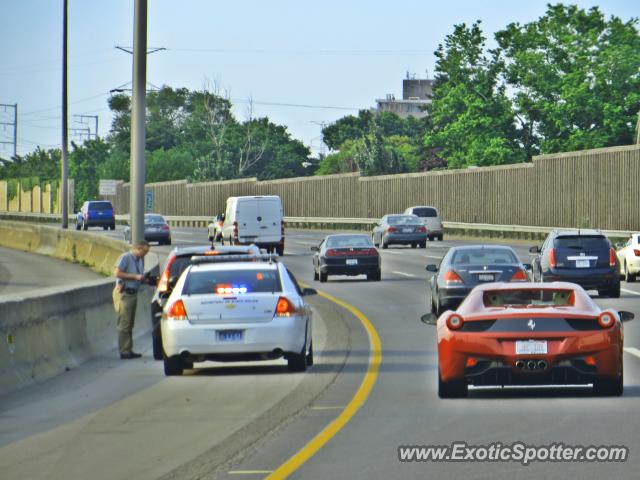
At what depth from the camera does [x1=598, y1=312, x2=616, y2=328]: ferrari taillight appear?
47.8 feet

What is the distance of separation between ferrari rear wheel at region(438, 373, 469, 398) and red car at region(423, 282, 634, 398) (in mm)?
12

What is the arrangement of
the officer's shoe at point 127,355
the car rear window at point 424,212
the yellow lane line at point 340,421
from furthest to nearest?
the car rear window at point 424,212 < the officer's shoe at point 127,355 < the yellow lane line at point 340,421

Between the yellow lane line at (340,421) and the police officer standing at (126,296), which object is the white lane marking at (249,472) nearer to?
the yellow lane line at (340,421)

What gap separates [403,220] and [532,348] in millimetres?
47114

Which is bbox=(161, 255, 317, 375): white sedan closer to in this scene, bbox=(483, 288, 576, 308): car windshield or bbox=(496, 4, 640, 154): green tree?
bbox=(483, 288, 576, 308): car windshield

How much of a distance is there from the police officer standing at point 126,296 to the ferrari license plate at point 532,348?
8.11 meters

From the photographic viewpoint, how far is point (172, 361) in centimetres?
1820

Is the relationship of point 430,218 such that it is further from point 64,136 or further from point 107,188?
point 107,188

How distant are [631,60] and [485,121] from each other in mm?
13373

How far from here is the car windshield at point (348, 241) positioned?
135 feet

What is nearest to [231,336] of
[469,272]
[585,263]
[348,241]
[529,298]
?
[529,298]

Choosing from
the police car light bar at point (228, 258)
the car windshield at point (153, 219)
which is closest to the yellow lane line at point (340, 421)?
the police car light bar at point (228, 258)

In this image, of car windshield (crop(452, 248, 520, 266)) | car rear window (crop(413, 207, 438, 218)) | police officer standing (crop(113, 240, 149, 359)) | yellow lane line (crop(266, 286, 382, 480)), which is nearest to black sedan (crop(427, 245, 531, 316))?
car windshield (crop(452, 248, 520, 266))

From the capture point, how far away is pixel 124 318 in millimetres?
21156
